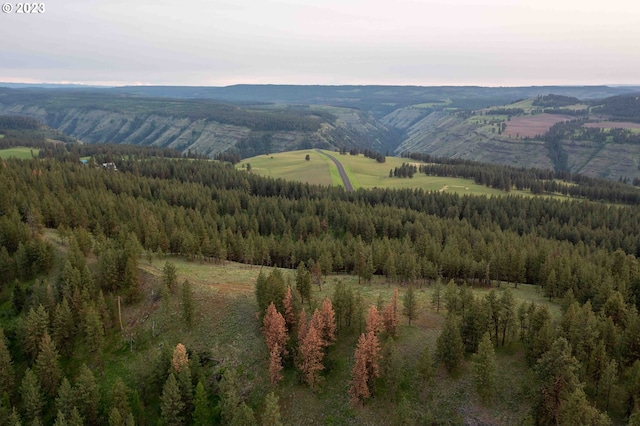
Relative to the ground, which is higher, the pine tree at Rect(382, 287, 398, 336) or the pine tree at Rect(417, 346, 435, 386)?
the pine tree at Rect(382, 287, 398, 336)

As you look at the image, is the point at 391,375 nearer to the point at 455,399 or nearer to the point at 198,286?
the point at 455,399

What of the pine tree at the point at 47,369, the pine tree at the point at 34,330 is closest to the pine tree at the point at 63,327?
the pine tree at the point at 34,330

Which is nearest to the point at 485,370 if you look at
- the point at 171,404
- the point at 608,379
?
the point at 608,379

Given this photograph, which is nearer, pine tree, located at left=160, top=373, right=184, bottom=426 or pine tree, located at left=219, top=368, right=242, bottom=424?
pine tree, located at left=219, top=368, right=242, bottom=424

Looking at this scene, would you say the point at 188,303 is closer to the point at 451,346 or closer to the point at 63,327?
the point at 63,327

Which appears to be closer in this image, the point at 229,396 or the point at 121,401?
the point at 229,396

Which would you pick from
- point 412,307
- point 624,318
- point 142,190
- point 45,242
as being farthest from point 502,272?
point 142,190

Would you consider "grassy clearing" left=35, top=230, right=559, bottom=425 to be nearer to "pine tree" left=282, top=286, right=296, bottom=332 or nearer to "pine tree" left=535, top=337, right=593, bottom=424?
"pine tree" left=535, top=337, right=593, bottom=424

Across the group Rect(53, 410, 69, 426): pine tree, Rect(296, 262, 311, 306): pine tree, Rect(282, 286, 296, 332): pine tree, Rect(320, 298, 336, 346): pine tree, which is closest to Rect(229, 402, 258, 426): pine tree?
Rect(320, 298, 336, 346): pine tree
